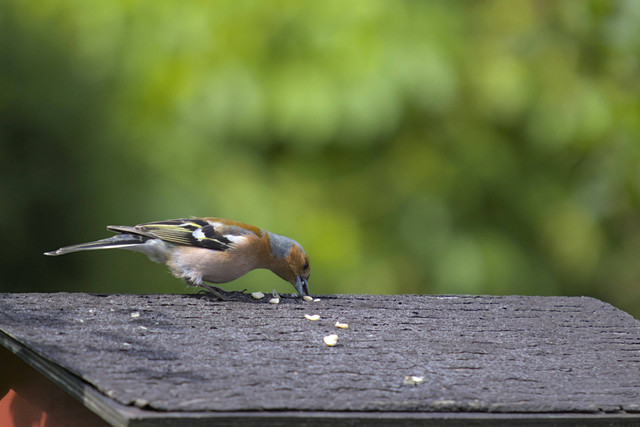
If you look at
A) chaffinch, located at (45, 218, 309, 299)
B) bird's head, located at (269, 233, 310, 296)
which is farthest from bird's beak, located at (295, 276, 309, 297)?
chaffinch, located at (45, 218, 309, 299)

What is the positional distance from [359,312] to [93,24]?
4861 mm

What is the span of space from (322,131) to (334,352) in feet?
13.9

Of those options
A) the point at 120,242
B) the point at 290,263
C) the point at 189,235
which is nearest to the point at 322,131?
the point at 290,263

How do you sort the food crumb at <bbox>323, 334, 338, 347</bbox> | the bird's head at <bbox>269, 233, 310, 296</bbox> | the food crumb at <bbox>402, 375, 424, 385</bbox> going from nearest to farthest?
1. the food crumb at <bbox>402, 375, 424, 385</bbox>
2. the food crumb at <bbox>323, 334, 338, 347</bbox>
3. the bird's head at <bbox>269, 233, 310, 296</bbox>

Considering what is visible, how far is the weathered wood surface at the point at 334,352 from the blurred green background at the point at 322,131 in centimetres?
327

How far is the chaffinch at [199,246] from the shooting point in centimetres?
497

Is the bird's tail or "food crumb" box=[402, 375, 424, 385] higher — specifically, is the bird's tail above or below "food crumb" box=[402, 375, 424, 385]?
above

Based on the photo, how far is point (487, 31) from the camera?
904 centimetres

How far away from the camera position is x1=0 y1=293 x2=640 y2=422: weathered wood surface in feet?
9.79

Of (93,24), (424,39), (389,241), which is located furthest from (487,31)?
(93,24)

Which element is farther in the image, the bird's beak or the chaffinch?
the bird's beak

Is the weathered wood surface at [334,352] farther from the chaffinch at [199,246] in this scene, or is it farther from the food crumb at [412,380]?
the chaffinch at [199,246]

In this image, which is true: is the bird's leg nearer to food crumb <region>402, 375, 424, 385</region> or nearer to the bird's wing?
the bird's wing

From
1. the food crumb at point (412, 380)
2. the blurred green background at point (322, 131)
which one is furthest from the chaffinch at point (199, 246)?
the blurred green background at point (322, 131)
